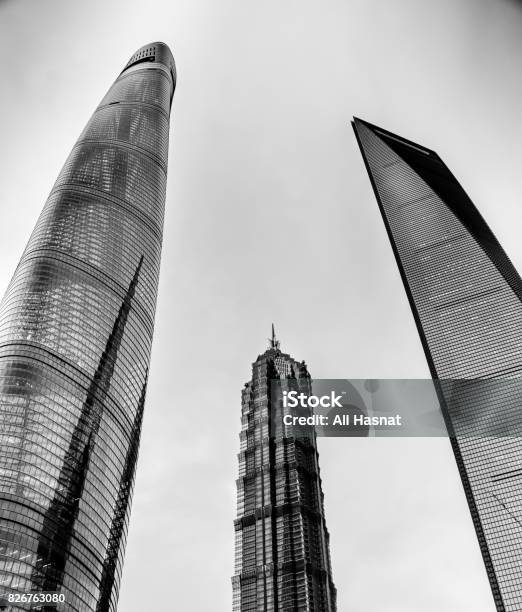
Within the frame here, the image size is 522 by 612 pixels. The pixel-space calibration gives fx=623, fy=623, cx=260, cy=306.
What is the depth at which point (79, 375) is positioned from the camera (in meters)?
101

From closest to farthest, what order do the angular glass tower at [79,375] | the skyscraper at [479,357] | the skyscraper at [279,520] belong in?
the angular glass tower at [79,375] < the skyscraper at [479,357] < the skyscraper at [279,520]

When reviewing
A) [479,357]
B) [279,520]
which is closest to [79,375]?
[279,520]

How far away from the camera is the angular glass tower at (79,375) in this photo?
3349 inches

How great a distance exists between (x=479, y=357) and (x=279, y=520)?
6891 centimetres

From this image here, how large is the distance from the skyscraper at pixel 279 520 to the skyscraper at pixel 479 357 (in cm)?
4294

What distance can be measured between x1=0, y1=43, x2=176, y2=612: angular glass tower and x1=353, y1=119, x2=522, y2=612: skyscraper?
268 ft

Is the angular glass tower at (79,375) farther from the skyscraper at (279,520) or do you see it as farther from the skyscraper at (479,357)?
the skyscraper at (479,357)

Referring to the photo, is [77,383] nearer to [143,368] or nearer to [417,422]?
[143,368]

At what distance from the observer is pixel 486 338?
541 ft

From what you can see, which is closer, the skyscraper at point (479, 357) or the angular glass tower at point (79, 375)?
the angular glass tower at point (79, 375)

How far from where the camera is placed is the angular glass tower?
8506cm

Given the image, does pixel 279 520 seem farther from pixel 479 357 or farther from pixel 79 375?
pixel 79 375

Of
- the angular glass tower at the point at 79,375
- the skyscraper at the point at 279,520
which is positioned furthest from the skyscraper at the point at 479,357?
the angular glass tower at the point at 79,375

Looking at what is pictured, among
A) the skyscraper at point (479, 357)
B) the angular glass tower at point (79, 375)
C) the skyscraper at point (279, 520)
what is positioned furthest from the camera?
the skyscraper at point (279, 520)
